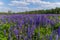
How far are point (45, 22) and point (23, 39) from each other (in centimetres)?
105

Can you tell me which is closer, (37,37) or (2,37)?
(37,37)

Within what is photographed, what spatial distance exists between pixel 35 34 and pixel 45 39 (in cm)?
31

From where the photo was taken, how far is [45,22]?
3.70 m

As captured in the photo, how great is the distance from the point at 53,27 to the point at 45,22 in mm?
194

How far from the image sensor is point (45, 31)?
330 cm

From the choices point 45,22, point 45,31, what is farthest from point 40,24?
point 45,31

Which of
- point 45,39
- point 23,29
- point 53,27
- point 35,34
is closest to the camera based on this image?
point 45,39

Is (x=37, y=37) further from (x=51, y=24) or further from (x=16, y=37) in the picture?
(x=51, y=24)

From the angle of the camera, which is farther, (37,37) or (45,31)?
(45,31)

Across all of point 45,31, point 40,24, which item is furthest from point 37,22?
point 45,31

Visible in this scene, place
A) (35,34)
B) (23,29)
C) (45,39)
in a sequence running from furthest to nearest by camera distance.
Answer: (23,29)
(35,34)
(45,39)

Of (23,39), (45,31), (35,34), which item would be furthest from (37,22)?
(23,39)

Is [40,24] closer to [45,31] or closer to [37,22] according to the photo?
[37,22]

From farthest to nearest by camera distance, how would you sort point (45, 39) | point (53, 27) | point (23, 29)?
1. point (53, 27)
2. point (23, 29)
3. point (45, 39)
